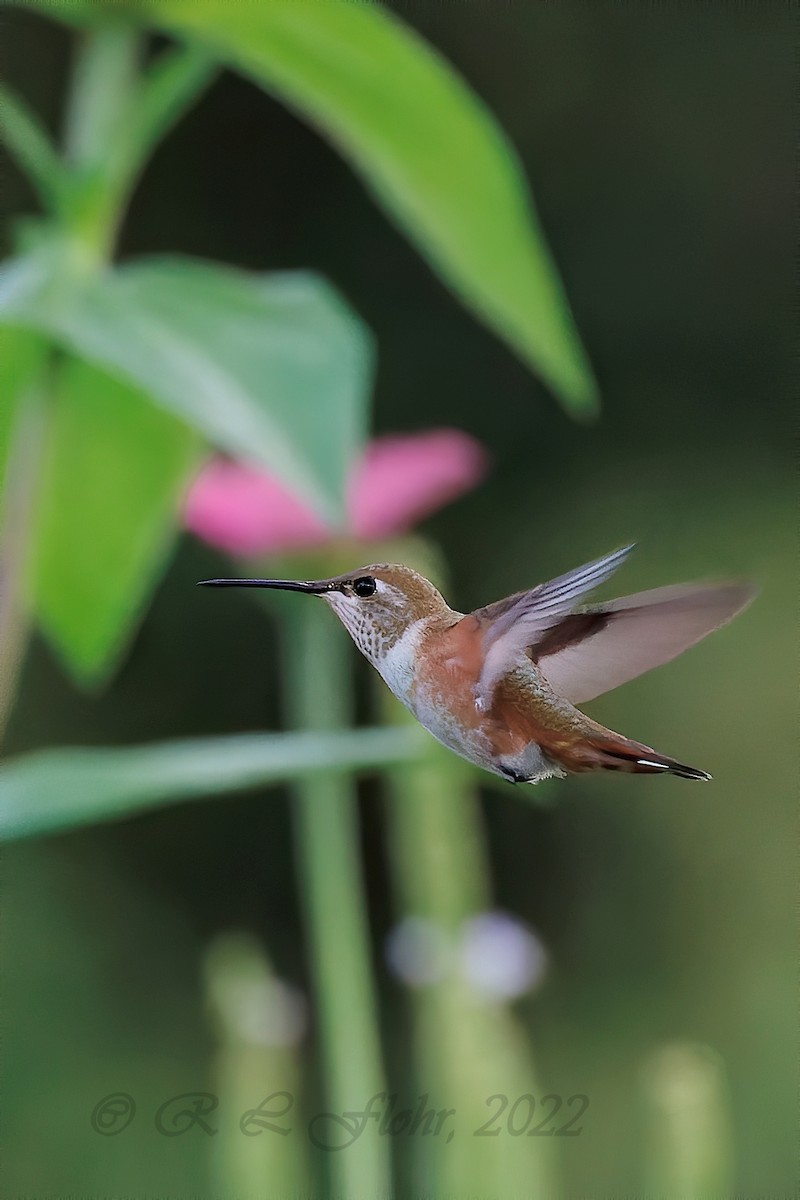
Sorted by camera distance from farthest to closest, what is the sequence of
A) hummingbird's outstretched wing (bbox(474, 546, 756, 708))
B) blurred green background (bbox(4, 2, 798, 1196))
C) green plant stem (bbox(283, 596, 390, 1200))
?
blurred green background (bbox(4, 2, 798, 1196)) → green plant stem (bbox(283, 596, 390, 1200)) → hummingbird's outstretched wing (bbox(474, 546, 756, 708))

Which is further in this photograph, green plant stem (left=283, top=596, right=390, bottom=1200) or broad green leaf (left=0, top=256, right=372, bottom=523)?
green plant stem (left=283, top=596, right=390, bottom=1200)

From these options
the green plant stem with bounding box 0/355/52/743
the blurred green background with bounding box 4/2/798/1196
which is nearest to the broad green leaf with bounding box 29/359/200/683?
the green plant stem with bounding box 0/355/52/743

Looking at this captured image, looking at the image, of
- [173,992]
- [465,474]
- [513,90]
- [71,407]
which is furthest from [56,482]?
Answer: [513,90]

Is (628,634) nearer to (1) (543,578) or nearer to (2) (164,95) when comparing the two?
(2) (164,95)

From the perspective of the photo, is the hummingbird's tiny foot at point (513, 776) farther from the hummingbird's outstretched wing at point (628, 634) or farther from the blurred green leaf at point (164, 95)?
the blurred green leaf at point (164, 95)

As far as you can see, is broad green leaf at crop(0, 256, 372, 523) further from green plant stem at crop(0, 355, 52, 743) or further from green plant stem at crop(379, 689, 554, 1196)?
green plant stem at crop(379, 689, 554, 1196)

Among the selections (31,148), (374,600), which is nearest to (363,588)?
(374,600)
